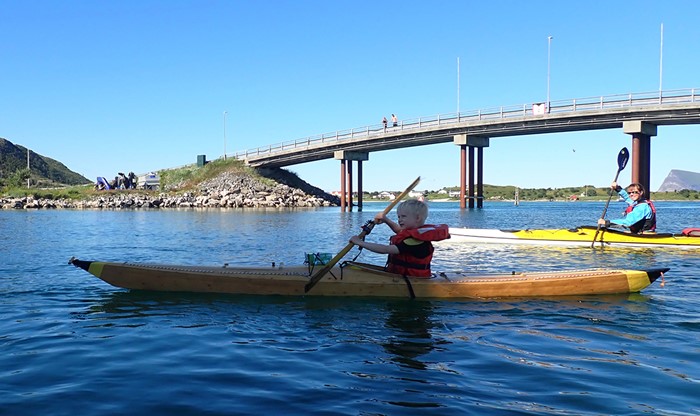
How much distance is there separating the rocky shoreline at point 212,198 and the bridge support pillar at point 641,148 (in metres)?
37.9

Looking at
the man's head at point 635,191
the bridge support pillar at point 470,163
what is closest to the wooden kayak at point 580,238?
the man's head at point 635,191

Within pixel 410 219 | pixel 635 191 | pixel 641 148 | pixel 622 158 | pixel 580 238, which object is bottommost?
pixel 580 238

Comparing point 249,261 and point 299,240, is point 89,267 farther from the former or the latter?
point 299,240

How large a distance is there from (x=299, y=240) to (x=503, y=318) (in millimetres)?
14904

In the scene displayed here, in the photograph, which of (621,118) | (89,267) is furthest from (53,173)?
(89,267)

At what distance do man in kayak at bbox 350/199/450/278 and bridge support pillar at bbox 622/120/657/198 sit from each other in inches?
1386

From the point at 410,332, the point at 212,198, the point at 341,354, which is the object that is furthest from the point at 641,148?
the point at 212,198

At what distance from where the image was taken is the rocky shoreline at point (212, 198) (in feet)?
210

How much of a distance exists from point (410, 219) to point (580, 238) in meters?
11.8

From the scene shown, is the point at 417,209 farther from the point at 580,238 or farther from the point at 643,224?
the point at 643,224

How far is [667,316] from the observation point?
8266 millimetres

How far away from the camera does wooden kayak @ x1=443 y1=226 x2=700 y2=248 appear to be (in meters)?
16.9

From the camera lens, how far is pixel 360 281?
9.27m

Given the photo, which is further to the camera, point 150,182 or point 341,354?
point 150,182
